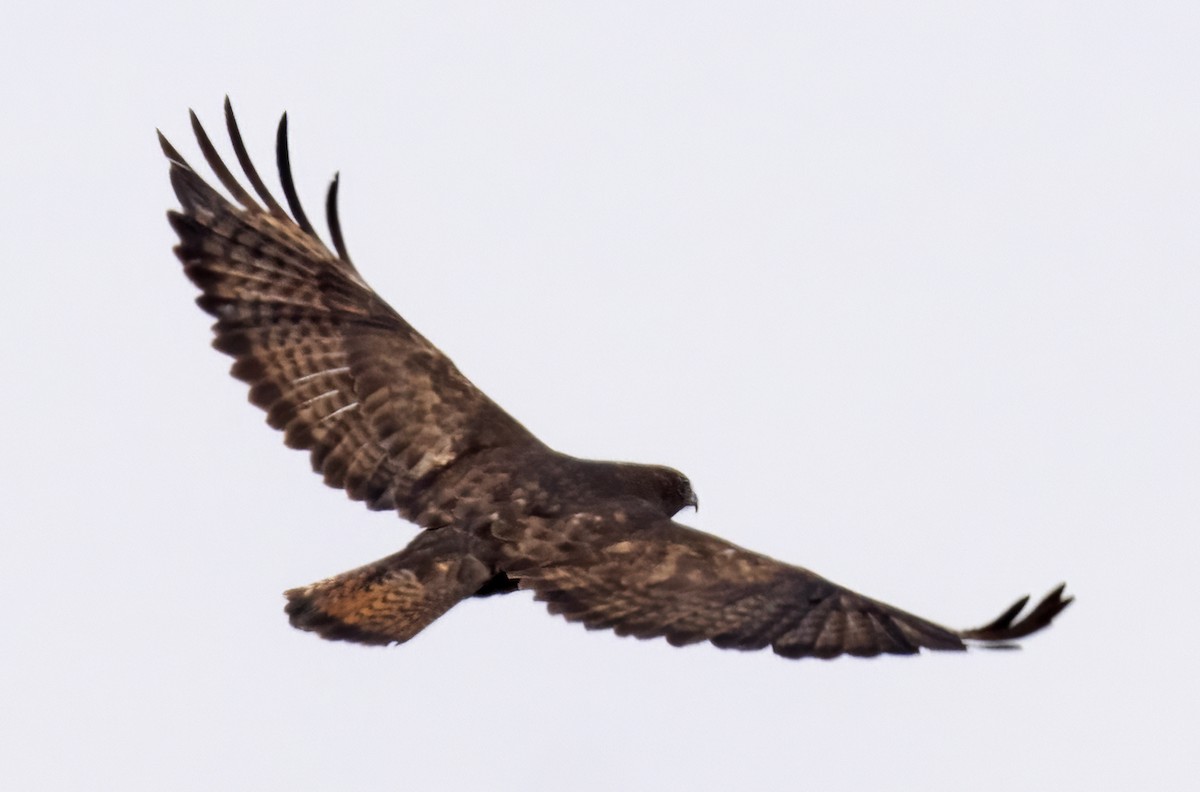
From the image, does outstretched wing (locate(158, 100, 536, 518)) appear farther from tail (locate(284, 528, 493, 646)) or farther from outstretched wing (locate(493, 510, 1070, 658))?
outstretched wing (locate(493, 510, 1070, 658))

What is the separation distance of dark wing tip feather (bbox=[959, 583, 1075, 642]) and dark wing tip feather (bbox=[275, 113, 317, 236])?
4089 mm

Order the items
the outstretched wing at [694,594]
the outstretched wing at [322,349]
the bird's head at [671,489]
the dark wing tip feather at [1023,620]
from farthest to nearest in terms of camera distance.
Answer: the bird's head at [671,489], the outstretched wing at [322,349], the outstretched wing at [694,594], the dark wing tip feather at [1023,620]

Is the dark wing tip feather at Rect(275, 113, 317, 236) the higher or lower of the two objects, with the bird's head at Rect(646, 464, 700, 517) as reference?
higher

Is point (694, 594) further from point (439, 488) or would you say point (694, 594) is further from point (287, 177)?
point (287, 177)

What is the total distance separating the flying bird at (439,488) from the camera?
10656 mm

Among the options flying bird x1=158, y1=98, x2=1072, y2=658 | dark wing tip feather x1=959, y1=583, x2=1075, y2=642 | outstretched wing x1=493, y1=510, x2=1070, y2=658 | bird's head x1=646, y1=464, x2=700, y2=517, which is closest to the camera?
dark wing tip feather x1=959, y1=583, x2=1075, y2=642

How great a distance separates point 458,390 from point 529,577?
1.20 metres

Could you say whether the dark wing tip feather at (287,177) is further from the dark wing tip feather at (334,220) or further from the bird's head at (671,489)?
the bird's head at (671,489)

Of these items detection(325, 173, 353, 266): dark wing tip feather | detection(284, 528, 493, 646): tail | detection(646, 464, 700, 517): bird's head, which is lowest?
detection(284, 528, 493, 646): tail

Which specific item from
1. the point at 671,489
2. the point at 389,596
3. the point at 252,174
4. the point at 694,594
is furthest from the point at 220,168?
the point at 694,594

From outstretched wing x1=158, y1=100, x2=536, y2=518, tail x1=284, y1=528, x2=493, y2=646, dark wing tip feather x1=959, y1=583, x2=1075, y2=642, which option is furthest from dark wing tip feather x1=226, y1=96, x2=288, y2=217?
dark wing tip feather x1=959, y1=583, x2=1075, y2=642

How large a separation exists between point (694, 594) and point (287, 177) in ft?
10.2

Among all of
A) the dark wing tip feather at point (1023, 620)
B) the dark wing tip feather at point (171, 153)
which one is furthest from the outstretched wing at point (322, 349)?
the dark wing tip feather at point (1023, 620)

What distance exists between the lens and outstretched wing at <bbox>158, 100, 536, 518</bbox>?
11.4m
